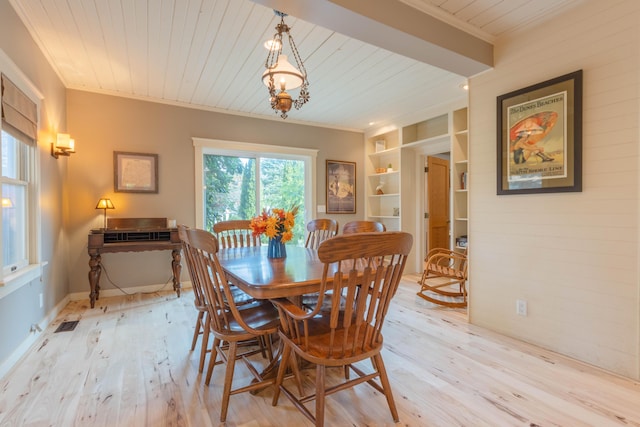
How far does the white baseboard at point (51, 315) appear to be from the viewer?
6.65ft

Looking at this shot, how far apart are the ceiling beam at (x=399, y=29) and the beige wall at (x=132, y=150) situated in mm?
2744

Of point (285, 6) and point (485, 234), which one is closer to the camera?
point (285, 6)

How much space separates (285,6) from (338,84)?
173 cm

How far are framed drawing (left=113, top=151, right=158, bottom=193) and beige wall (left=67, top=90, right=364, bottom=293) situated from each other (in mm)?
62

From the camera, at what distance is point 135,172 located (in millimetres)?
3820

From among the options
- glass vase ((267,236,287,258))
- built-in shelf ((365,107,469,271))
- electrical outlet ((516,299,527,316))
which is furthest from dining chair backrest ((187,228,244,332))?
built-in shelf ((365,107,469,271))

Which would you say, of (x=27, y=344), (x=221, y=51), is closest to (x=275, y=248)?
(x=221, y=51)

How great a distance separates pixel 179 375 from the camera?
6.51 ft

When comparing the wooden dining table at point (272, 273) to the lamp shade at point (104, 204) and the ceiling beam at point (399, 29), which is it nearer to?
the ceiling beam at point (399, 29)

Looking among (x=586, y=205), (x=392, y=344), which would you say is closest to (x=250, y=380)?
(x=392, y=344)

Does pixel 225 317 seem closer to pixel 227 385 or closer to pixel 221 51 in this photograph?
pixel 227 385

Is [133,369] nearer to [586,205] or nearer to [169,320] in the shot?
[169,320]

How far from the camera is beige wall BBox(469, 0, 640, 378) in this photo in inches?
76.1

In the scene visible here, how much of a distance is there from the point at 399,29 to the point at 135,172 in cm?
339
